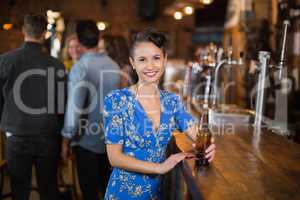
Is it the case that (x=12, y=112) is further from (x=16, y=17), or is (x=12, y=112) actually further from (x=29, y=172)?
(x=16, y=17)

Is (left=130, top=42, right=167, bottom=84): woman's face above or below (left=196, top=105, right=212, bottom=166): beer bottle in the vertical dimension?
above

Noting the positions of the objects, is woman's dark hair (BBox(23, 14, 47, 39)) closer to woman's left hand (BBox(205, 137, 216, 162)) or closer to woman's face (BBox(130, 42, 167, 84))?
woman's face (BBox(130, 42, 167, 84))

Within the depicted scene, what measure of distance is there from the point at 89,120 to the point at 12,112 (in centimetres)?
55

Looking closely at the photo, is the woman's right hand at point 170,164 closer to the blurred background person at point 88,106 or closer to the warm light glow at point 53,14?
the blurred background person at point 88,106

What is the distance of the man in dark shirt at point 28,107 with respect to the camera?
287 centimetres

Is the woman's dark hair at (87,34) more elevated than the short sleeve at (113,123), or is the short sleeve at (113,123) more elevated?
the woman's dark hair at (87,34)

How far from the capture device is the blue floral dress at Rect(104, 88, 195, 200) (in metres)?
1.73

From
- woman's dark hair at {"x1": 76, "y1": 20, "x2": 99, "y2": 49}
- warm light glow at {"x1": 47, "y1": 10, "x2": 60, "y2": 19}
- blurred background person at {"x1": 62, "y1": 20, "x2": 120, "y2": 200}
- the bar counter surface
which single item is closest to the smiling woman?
the bar counter surface

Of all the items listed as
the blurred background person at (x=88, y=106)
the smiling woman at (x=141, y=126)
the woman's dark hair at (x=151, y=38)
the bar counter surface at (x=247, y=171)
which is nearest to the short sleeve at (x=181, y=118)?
the smiling woman at (x=141, y=126)

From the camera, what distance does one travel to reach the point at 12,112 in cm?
290

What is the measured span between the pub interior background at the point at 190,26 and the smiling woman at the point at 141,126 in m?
2.71

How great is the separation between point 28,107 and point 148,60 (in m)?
1.44

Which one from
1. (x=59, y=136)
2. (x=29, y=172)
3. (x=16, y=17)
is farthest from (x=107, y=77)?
(x=16, y=17)

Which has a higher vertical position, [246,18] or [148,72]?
[246,18]
